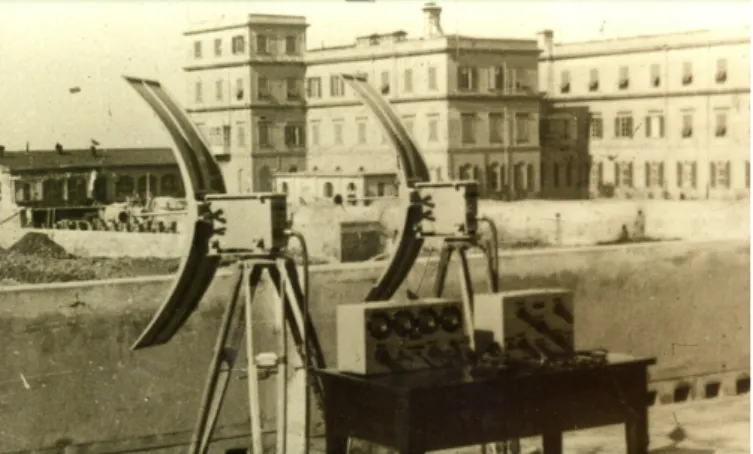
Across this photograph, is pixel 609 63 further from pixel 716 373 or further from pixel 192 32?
pixel 192 32

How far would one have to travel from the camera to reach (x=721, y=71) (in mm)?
24141

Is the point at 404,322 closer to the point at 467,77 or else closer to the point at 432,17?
the point at 432,17

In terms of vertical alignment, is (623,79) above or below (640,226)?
above

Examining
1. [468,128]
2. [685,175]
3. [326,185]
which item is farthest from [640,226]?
[326,185]

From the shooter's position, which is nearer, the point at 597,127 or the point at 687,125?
the point at 687,125

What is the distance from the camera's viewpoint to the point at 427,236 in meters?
8.19

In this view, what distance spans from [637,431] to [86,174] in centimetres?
1848

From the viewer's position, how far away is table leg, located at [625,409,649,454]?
7.42m

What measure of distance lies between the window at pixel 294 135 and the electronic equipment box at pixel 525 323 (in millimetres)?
10800

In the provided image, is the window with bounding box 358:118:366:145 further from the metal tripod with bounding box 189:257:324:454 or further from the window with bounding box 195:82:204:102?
the metal tripod with bounding box 189:257:324:454

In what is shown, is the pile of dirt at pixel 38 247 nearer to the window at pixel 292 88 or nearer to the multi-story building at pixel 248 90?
the multi-story building at pixel 248 90

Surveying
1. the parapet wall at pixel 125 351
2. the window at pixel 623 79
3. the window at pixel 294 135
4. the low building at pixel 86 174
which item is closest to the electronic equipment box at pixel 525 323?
the parapet wall at pixel 125 351

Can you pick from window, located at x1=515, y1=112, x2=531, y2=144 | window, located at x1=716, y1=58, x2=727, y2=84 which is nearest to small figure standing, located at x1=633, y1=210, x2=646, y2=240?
window, located at x1=716, y1=58, x2=727, y2=84

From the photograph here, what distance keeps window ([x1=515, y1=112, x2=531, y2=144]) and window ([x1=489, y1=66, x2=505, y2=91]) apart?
0.95 meters
